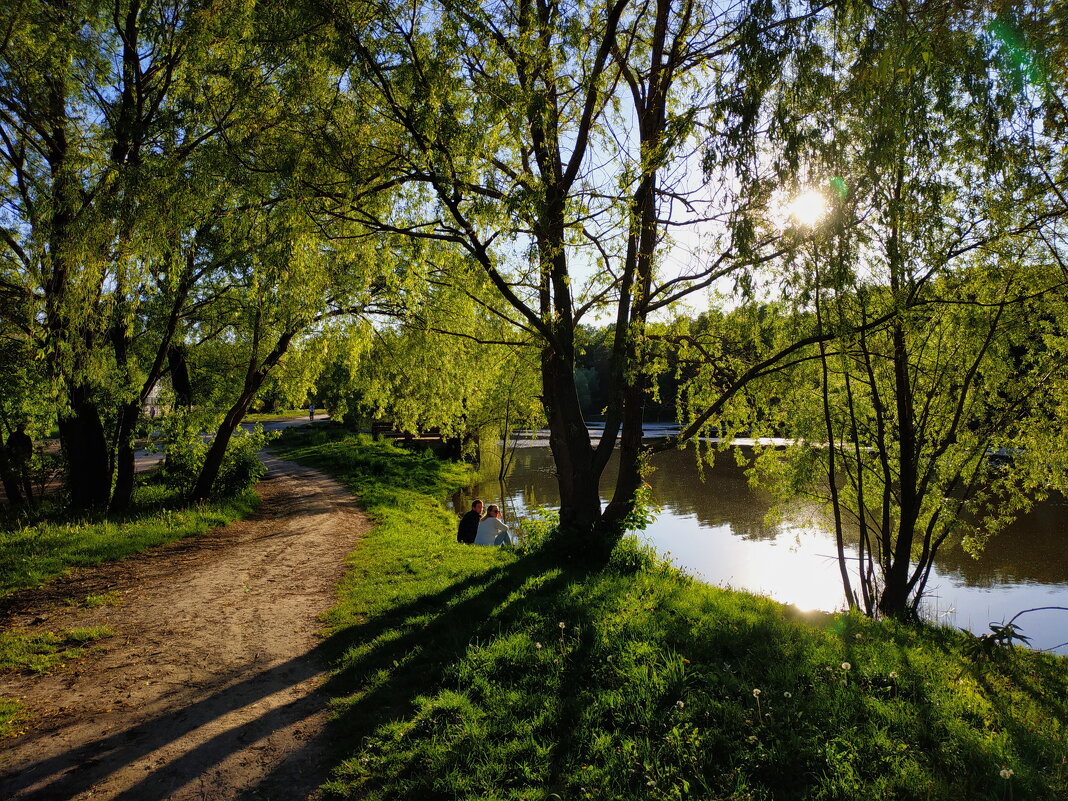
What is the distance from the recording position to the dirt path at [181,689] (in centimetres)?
369

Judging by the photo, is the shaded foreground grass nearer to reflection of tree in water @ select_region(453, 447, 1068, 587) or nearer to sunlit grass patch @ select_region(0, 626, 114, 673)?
sunlit grass patch @ select_region(0, 626, 114, 673)

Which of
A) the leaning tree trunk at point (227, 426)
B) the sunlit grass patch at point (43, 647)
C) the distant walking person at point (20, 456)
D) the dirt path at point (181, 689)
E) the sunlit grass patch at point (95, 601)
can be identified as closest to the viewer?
the dirt path at point (181, 689)

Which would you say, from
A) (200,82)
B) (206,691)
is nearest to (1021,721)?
(206,691)

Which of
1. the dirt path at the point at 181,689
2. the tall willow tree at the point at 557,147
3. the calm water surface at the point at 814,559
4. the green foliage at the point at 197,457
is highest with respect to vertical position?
the tall willow tree at the point at 557,147

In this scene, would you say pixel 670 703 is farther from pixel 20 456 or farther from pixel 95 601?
pixel 20 456

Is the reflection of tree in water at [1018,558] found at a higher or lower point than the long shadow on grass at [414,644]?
lower

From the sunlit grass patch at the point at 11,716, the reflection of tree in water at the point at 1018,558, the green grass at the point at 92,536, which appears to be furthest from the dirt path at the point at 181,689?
the reflection of tree in water at the point at 1018,558

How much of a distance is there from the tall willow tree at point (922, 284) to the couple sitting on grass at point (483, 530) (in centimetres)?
525

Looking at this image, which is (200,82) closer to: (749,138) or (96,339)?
(96,339)

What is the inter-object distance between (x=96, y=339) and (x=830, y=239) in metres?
10.4

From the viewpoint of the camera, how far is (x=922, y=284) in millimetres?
6973

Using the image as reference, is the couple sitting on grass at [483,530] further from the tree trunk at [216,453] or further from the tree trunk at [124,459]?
the tree trunk at [124,459]

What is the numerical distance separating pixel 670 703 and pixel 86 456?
11834mm

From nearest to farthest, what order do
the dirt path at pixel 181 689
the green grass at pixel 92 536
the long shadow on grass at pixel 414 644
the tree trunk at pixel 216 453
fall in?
the dirt path at pixel 181 689 → the long shadow on grass at pixel 414 644 → the green grass at pixel 92 536 → the tree trunk at pixel 216 453
